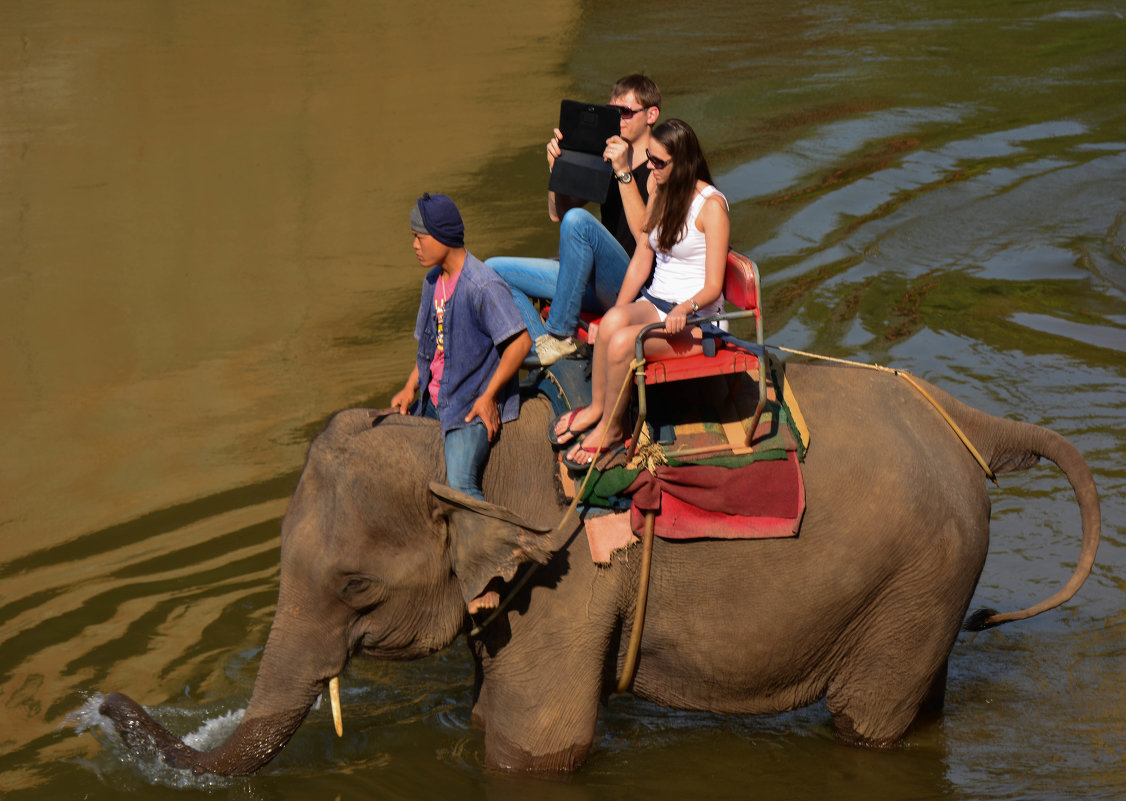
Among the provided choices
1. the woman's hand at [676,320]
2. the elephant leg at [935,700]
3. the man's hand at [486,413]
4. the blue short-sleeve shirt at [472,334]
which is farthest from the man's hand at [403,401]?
the elephant leg at [935,700]

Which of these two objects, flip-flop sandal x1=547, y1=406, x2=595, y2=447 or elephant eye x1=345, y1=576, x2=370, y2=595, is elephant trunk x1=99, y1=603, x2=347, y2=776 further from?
flip-flop sandal x1=547, y1=406, x2=595, y2=447

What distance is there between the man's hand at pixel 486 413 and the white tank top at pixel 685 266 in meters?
0.75

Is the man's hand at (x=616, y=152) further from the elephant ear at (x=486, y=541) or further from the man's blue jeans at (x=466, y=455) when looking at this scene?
the elephant ear at (x=486, y=541)

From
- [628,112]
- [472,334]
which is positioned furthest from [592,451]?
[628,112]

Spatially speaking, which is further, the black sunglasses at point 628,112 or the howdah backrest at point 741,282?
the black sunglasses at point 628,112

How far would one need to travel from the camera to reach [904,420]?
4.84 metres

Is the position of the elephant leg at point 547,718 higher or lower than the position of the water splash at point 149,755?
higher

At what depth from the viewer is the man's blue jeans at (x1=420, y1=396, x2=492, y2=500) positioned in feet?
15.1

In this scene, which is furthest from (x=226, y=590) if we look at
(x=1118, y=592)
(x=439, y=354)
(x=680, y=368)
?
(x=1118, y=592)

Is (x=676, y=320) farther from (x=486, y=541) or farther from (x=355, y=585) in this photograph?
(x=355, y=585)

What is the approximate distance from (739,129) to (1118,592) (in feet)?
30.8

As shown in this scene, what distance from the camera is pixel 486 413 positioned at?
15.2 feet

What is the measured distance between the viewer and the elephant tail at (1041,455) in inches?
194

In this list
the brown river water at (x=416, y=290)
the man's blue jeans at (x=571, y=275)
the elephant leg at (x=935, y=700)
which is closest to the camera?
the man's blue jeans at (x=571, y=275)
